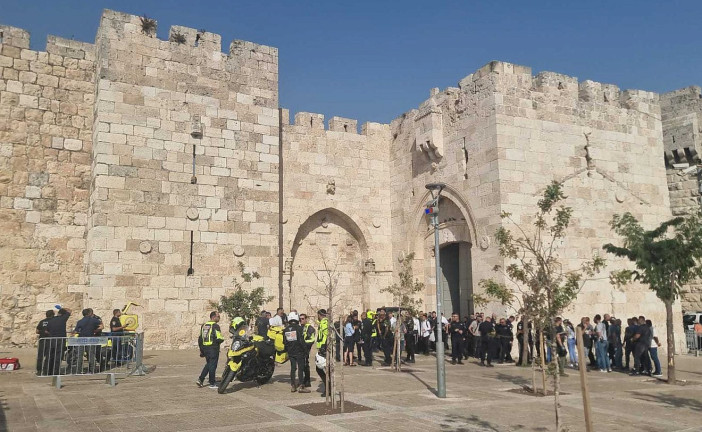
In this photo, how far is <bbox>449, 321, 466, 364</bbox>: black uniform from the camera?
1485 centimetres

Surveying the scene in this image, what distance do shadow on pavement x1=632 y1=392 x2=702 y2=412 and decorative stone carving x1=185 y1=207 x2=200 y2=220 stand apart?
11439 mm

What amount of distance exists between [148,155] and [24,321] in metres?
5.39

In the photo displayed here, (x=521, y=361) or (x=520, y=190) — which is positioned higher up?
(x=520, y=190)

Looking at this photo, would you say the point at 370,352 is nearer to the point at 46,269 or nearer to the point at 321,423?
the point at 321,423

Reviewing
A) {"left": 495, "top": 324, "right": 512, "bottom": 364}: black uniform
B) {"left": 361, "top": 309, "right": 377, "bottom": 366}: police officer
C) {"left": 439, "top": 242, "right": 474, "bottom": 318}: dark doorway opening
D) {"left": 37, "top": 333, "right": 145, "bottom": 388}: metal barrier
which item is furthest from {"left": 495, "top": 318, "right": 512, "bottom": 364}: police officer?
{"left": 37, "top": 333, "right": 145, "bottom": 388}: metal barrier

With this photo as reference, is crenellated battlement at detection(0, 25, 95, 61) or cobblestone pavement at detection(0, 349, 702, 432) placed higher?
crenellated battlement at detection(0, 25, 95, 61)

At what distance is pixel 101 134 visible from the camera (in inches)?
601

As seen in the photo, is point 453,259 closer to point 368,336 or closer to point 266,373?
point 368,336

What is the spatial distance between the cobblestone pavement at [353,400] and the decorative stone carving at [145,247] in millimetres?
Result: 3810

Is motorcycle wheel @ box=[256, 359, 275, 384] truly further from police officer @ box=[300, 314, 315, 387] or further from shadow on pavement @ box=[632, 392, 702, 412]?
shadow on pavement @ box=[632, 392, 702, 412]

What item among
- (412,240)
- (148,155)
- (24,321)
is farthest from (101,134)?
(412,240)

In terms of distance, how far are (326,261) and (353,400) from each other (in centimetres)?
1130

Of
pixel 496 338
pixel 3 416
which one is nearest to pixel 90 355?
pixel 3 416

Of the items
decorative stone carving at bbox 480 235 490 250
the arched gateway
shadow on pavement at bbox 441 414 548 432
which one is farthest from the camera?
the arched gateway
